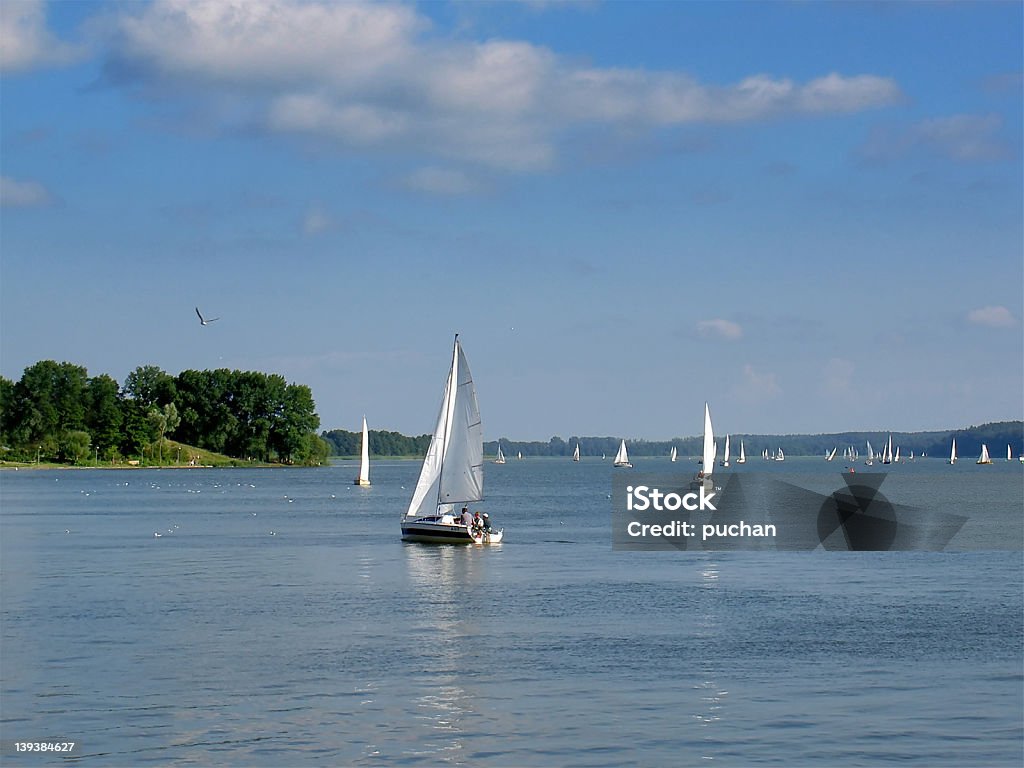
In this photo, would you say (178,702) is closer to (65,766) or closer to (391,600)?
(65,766)

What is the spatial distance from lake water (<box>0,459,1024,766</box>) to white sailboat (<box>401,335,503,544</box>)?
4.92 ft

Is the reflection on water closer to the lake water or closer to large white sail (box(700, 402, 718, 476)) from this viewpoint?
the lake water

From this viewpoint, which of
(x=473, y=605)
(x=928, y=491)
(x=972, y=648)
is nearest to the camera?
(x=972, y=648)

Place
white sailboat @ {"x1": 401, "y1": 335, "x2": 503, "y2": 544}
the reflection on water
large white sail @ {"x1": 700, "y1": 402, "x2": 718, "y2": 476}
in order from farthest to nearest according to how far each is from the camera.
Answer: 1. large white sail @ {"x1": 700, "y1": 402, "x2": 718, "y2": 476}
2. white sailboat @ {"x1": 401, "y1": 335, "x2": 503, "y2": 544}
3. the reflection on water

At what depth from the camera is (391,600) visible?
2141 inches

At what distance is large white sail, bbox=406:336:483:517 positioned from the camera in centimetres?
8019

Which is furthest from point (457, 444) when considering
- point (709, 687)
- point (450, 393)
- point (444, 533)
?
point (709, 687)

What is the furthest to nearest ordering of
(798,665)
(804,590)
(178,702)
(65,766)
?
1. (804,590)
2. (798,665)
3. (178,702)
4. (65,766)

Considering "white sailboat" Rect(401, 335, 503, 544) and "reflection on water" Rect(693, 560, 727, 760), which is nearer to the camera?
"reflection on water" Rect(693, 560, 727, 760)

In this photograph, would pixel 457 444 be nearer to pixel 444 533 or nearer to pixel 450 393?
pixel 450 393

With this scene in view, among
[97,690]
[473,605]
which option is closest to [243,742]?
[97,690]

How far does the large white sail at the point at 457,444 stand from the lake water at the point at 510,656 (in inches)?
155

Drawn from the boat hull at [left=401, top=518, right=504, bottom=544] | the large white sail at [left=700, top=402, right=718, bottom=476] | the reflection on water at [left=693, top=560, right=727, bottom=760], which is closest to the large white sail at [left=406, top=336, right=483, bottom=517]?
the boat hull at [left=401, top=518, right=504, bottom=544]

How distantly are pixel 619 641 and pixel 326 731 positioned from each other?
601 inches
